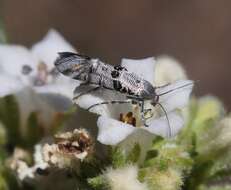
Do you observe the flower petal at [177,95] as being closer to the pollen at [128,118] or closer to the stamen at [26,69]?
the pollen at [128,118]

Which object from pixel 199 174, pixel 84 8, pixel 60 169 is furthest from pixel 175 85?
pixel 84 8

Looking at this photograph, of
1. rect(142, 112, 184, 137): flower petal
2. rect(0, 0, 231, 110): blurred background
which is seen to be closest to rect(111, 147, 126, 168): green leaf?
rect(142, 112, 184, 137): flower petal

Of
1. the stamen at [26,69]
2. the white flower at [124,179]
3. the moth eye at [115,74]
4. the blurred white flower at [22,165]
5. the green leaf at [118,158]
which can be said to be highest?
the moth eye at [115,74]

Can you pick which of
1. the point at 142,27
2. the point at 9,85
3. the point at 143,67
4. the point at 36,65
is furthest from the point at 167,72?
the point at 142,27

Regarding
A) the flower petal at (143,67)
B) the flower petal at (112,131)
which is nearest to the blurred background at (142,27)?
the flower petal at (143,67)

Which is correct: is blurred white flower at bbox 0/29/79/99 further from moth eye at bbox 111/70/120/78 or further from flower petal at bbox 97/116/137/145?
flower petal at bbox 97/116/137/145

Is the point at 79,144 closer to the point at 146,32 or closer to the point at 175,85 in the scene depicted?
the point at 175,85

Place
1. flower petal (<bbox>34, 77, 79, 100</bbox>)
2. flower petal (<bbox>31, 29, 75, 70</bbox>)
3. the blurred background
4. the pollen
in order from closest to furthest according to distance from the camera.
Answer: the pollen, flower petal (<bbox>34, 77, 79, 100</bbox>), flower petal (<bbox>31, 29, 75, 70</bbox>), the blurred background
